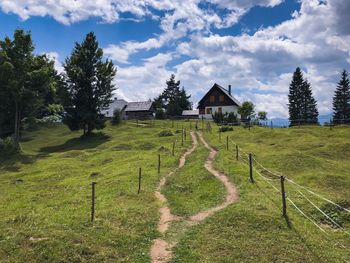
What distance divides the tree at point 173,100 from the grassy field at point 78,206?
6699cm

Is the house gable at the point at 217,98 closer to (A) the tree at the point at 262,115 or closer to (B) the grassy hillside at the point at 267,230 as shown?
(A) the tree at the point at 262,115

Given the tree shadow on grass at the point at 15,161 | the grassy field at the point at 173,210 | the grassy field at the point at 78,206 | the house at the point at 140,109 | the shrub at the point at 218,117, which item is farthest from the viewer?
the house at the point at 140,109

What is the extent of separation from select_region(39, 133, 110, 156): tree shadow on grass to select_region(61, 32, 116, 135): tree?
2214 millimetres

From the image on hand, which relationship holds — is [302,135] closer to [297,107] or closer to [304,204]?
[304,204]

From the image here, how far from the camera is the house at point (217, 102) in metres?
98.0

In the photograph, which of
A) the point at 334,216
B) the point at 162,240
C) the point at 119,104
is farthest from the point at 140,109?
the point at 162,240

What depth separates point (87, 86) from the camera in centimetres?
6988

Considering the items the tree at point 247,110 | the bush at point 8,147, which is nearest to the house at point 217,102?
the tree at point 247,110

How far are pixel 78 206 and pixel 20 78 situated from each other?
4101cm

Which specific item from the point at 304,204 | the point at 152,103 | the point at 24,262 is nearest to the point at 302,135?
the point at 304,204

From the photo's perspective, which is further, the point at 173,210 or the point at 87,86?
the point at 87,86

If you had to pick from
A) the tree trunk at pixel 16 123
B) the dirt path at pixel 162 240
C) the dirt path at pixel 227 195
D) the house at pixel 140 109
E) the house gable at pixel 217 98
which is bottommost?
the dirt path at pixel 162 240

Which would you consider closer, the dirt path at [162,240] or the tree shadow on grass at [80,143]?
the dirt path at [162,240]

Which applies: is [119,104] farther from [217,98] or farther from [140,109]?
[217,98]
